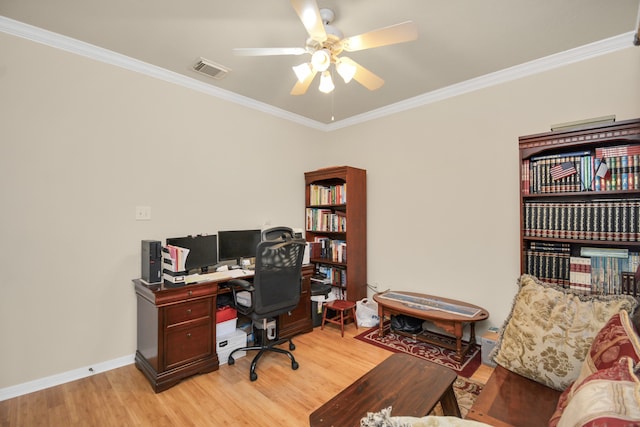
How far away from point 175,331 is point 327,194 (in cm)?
226

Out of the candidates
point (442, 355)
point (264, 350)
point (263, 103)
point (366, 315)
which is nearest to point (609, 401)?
point (442, 355)

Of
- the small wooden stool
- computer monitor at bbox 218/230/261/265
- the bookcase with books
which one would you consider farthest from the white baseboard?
the bookcase with books

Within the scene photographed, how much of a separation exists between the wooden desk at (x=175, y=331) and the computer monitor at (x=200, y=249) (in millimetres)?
314

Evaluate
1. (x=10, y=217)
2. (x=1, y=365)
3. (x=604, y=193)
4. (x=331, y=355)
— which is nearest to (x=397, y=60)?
(x=604, y=193)

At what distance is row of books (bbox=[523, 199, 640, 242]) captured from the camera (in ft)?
6.05

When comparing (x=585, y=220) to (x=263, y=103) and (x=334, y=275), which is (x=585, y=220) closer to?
(x=334, y=275)

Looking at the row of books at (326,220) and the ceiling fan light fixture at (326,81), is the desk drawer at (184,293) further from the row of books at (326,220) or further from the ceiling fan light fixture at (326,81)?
the ceiling fan light fixture at (326,81)

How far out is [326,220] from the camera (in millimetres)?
3697

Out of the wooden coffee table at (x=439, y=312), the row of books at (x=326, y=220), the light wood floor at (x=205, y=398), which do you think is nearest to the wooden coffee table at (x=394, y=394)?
the light wood floor at (x=205, y=398)

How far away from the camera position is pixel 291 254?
246 cm

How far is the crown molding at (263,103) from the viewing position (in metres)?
2.08

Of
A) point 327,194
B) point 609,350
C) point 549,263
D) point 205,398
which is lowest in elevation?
point 205,398

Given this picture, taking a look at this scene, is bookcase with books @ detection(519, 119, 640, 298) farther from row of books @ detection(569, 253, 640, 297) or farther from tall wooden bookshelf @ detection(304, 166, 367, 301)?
tall wooden bookshelf @ detection(304, 166, 367, 301)

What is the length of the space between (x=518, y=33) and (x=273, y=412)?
3170mm
